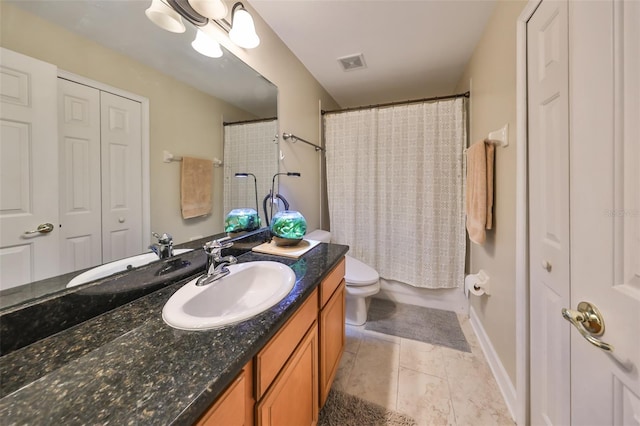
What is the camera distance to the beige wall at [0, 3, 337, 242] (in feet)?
1.97

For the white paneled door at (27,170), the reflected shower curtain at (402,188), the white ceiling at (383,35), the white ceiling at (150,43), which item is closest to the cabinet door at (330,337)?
the white paneled door at (27,170)

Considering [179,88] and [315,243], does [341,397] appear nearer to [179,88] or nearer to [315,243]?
[315,243]

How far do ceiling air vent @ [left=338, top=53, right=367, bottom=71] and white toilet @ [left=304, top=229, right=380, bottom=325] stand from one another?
1.59 m

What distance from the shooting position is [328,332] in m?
1.15

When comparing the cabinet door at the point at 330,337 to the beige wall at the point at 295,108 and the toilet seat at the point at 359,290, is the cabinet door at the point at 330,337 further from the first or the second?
the beige wall at the point at 295,108

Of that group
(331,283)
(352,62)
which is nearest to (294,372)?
(331,283)

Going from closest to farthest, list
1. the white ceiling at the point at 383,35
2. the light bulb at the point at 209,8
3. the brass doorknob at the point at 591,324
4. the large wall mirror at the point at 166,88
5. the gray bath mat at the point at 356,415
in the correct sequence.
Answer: the brass doorknob at the point at 591,324 < the large wall mirror at the point at 166,88 < the light bulb at the point at 209,8 < the gray bath mat at the point at 356,415 < the white ceiling at the point at 383,35

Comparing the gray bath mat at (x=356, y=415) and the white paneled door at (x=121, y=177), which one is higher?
the white paneled door at (x=121, y=177)

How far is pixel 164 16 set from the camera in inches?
35.4

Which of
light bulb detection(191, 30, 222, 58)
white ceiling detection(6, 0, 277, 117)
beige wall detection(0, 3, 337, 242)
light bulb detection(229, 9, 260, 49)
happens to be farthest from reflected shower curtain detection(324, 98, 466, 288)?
light bulb detection(191, 30, 222, 58)

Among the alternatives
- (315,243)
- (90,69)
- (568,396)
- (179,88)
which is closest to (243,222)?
(315,243)

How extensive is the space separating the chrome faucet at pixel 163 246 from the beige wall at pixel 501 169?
1681 millimetres

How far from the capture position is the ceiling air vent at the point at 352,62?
6.34ft

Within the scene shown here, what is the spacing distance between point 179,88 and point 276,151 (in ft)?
2.36
